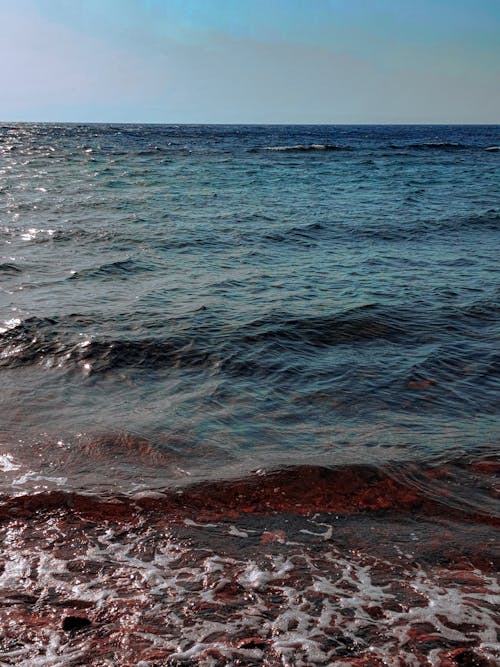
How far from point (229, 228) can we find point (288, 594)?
1355 cm

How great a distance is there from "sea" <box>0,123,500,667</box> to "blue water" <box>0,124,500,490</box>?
4 centimetres

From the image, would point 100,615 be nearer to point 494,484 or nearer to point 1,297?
point 494,484

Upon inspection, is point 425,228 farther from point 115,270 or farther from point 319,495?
point 319,495

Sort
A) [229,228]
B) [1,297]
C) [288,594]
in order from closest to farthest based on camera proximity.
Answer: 1. [288,594]
2. [1,297]
3. [229,228]

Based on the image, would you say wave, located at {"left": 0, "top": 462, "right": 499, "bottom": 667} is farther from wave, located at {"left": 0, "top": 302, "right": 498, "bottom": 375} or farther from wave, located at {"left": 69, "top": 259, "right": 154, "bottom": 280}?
wave, located at {"left": 69, "top": 259, "right": 154, "bottom": 280}

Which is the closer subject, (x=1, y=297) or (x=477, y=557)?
(x=477, y=557)

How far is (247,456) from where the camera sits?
223 inches

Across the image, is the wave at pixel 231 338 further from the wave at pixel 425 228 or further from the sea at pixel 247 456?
the wave at pixel 425 228

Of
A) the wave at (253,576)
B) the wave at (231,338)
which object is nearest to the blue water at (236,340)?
the wave at (231,338)

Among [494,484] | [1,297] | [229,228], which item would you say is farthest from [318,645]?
[229,228]

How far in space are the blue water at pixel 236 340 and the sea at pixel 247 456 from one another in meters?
0.04

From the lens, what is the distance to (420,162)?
4109 cm

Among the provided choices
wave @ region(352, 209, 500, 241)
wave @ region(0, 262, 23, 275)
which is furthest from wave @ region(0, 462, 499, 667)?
wave @ region(352, 209, 500, 241)

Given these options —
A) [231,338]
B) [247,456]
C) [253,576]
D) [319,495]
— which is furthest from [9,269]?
[253,576]
